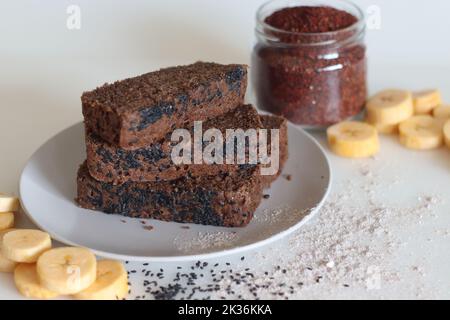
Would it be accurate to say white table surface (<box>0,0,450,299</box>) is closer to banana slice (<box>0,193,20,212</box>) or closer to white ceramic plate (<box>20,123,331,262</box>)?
white ceramic plate (<box>20,123,331,262</box>)

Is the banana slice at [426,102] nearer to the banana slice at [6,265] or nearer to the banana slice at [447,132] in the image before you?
the banana slice at [447,132]

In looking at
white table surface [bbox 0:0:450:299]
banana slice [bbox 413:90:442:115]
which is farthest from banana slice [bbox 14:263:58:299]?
banana slice [bbox 413:90:442:115]

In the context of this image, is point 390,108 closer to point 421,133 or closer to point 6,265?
point 421,133

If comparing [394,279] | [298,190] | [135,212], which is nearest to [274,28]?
[298,190]

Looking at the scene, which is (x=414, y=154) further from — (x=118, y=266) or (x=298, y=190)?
(x=118, y=266)

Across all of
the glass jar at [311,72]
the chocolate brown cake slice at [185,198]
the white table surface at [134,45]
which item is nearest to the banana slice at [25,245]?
the chocolate brown cake slice at [185,198]

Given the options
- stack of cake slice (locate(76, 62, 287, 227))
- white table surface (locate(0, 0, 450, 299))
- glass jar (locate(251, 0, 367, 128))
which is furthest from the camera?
white table surface (locate(0, 0, 450, 299))
